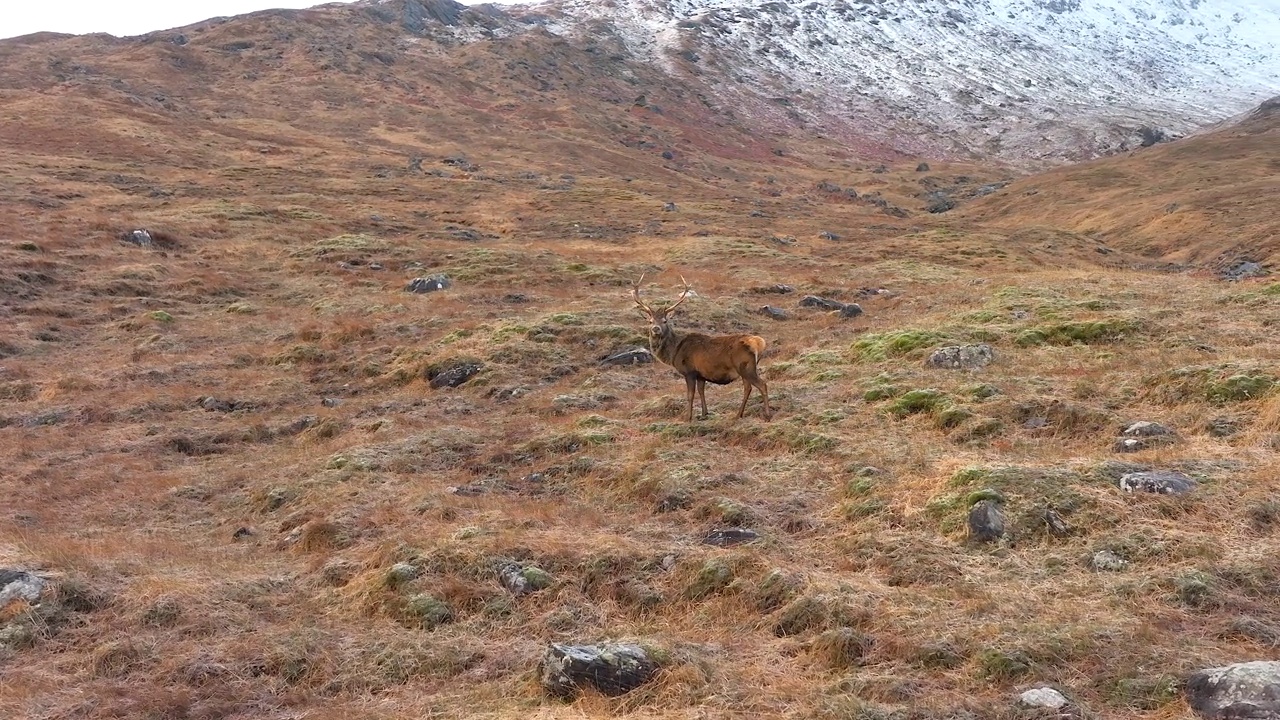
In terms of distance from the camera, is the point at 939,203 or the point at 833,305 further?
the point at 939,203

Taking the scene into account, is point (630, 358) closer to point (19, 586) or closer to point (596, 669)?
point (19, 586)

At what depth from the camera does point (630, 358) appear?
758 inches

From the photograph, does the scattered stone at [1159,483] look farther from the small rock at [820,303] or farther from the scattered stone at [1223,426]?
the small rock at [820,303]

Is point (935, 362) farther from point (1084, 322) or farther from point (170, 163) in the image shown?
point (170, 163)

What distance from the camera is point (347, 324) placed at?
2362cm

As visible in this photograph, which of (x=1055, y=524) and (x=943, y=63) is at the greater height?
(x=943, y=63)

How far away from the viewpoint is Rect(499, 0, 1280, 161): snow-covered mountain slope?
110 m

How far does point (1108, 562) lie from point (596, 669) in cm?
469

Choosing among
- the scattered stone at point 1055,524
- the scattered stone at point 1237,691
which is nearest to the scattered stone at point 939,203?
the scattered stone at point 1055,524

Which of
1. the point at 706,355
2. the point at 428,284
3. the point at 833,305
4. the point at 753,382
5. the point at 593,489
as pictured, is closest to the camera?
the point at 593,489

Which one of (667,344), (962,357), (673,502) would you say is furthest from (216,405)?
(962,357)

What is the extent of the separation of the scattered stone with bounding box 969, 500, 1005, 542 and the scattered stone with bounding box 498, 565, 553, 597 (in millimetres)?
4210

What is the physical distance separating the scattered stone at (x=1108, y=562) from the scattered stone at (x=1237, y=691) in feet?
6.07

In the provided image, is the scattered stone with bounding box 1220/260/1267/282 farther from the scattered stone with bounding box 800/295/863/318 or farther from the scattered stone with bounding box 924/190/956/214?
the scattered stone with bounding box 924/190/956/214
